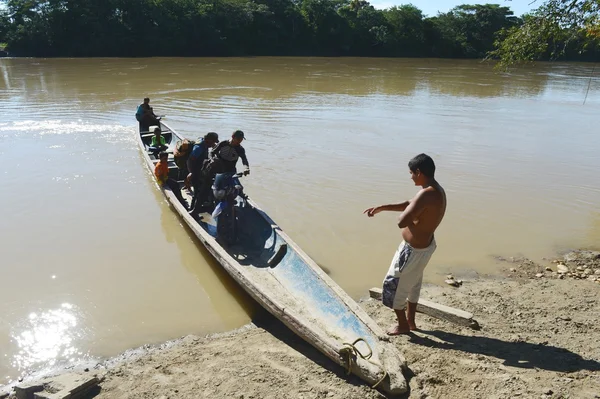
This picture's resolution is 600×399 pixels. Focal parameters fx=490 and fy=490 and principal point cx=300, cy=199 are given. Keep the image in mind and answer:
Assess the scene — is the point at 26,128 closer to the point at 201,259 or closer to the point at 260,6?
the point at 201,259

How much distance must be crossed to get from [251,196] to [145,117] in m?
4.39

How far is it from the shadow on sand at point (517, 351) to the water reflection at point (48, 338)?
2911mm

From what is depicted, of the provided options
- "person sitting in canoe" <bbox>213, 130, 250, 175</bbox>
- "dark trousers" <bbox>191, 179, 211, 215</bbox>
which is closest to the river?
"dark trousers" <bbox>191, 179, 211, 215</bbox>

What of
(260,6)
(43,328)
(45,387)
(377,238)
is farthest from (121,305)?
(260,6)

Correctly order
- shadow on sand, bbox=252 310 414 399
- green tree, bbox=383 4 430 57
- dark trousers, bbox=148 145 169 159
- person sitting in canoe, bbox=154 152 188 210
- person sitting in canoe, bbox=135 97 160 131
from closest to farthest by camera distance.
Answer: shadow on sand, bbox=252 310 414 399
person sitting in canoe, bbox=154 152 188 210
dark trousers, bbox=148 145 169 159
person sitting in canoe, bbox=135 97 160 131
green tree, bbox=383 4 430 57

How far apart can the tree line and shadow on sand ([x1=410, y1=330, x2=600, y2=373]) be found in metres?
28.6

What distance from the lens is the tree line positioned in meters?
37.2

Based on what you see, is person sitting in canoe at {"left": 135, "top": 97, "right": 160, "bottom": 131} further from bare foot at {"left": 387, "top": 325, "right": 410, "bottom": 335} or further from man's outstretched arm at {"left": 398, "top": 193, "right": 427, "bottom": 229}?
man's outstretched arm at {"left": 398, "top": 193, "right": 427, "bottom": 229}

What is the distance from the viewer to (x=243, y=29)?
4272 cm

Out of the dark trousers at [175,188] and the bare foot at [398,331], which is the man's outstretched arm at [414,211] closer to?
the bare foot at [398,331]

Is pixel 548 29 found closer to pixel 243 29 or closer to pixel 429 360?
pixel 429 360

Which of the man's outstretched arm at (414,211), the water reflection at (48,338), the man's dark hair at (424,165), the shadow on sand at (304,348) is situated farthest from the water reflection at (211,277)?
the man's dark hair at (424,165)

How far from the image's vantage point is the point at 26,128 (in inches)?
500

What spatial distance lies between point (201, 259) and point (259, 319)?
1.61 meters
